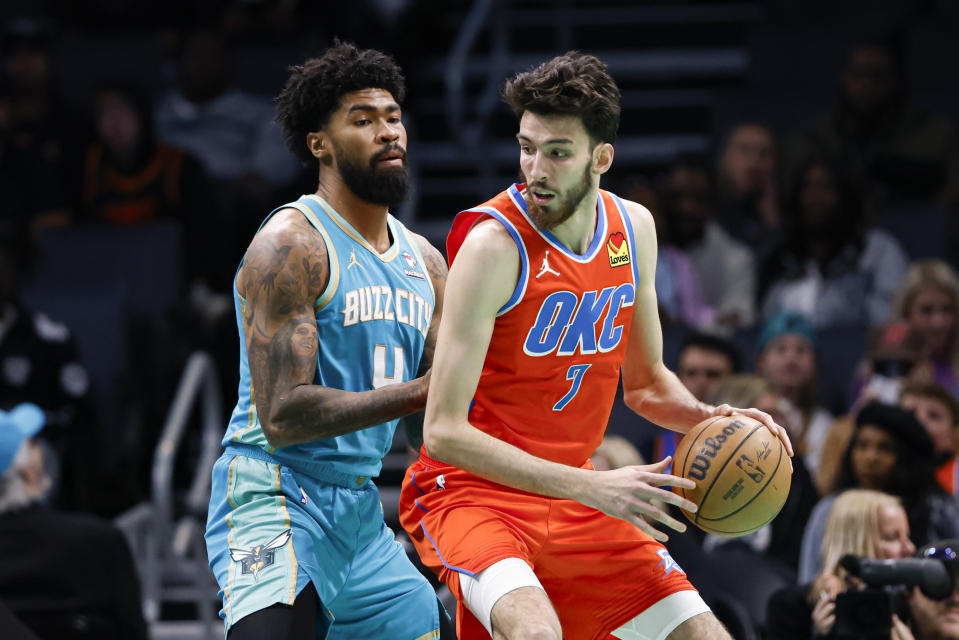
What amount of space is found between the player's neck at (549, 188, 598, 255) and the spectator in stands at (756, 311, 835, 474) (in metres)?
3.21

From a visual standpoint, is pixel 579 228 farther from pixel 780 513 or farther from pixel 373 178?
pixel 780 513

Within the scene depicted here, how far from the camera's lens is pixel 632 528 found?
11.6 feet

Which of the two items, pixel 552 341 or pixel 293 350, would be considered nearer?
pixel 552 341

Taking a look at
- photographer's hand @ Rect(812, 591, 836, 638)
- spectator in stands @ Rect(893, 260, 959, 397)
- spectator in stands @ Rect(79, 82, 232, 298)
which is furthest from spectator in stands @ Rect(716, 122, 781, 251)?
photographer's hand @ Rect(812, 591, 836, 638)

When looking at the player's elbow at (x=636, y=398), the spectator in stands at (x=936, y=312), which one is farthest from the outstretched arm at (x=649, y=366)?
the spectator in stands at (x=936, y=312)

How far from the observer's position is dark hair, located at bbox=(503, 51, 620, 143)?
337 cm

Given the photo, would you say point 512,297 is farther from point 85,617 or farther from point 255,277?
point 85,617

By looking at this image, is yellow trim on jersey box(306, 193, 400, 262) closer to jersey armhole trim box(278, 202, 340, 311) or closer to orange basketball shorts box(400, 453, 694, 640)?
jersey armhole trim box(278, 202, 340, 311)

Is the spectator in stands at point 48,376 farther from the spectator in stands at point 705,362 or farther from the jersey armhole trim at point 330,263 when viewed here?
the jersey armhole trim at point 330,263

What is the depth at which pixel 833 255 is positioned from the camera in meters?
7.43

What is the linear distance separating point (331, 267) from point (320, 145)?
17.5 inches

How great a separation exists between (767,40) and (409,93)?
2.53m

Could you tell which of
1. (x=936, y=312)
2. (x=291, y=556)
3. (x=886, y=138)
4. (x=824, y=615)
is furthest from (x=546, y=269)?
(x=886, y=138)

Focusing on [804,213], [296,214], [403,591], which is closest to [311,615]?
[403,591]
